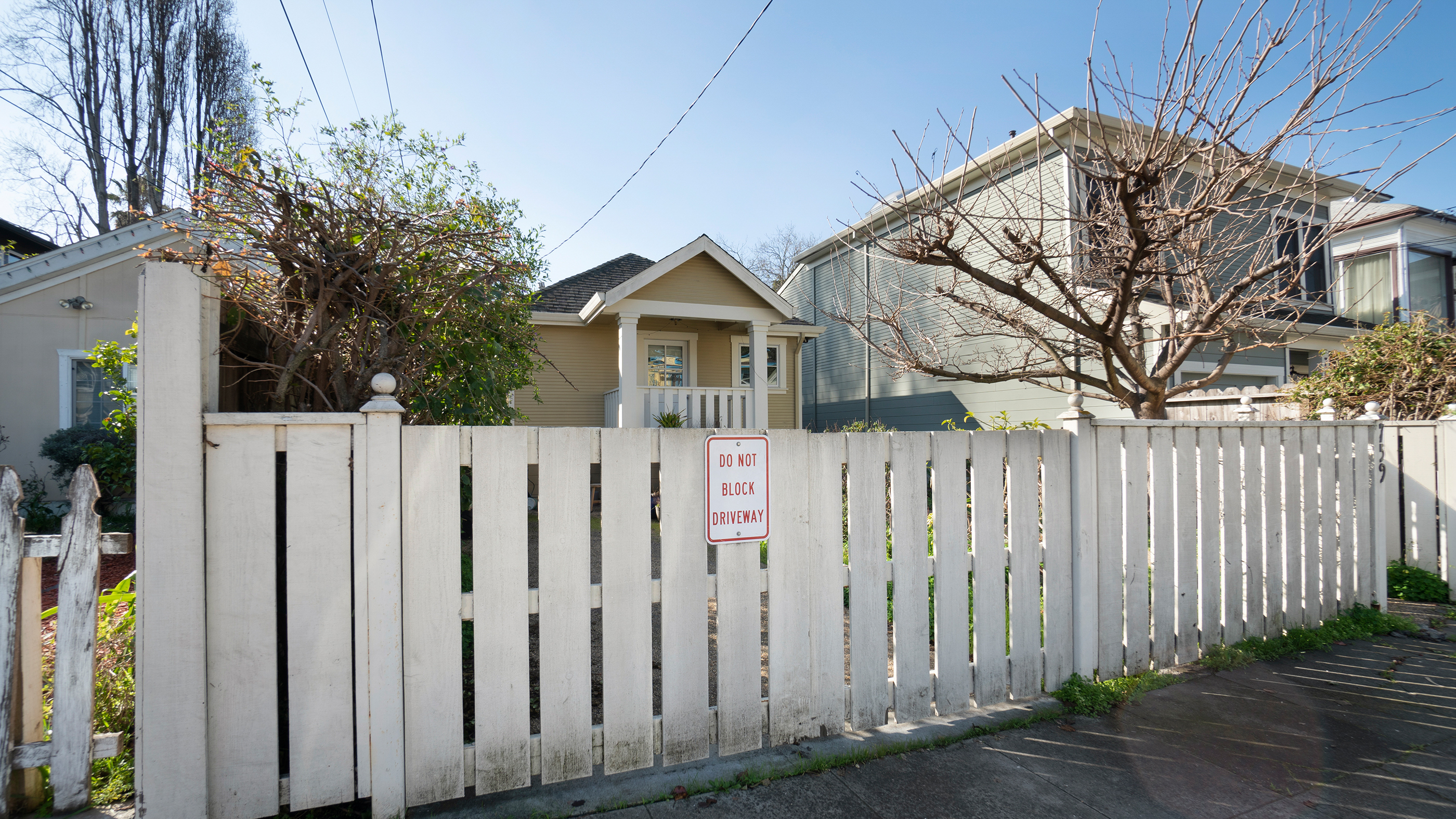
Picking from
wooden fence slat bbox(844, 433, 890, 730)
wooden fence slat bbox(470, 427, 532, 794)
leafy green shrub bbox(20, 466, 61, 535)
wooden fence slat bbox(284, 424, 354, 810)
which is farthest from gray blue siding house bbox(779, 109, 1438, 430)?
leafy green shrub bbox(20, 466, 61, 535)

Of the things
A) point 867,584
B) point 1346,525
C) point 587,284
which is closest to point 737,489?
point 867,584

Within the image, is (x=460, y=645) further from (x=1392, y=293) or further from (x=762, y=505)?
(x=1392, y=293)

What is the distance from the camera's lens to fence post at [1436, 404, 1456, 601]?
5.11 m

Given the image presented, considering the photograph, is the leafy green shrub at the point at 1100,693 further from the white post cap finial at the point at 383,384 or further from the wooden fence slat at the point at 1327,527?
the white post cap finial at the point at 383,384

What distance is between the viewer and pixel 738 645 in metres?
2.77

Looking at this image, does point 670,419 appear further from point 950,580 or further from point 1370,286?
point 1370,286

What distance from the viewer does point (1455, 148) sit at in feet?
12.1

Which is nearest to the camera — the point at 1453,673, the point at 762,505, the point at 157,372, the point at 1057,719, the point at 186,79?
the point at 157,372

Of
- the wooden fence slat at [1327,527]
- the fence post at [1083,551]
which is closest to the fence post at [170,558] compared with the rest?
the fence post at [1083,551]

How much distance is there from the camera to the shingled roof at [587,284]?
40.2 feet

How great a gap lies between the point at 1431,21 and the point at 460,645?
287 inches

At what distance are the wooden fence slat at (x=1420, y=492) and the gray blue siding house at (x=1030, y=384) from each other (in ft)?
12.3

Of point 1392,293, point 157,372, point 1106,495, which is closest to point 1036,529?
point 1106,495

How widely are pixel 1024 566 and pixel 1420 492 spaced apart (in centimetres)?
472
